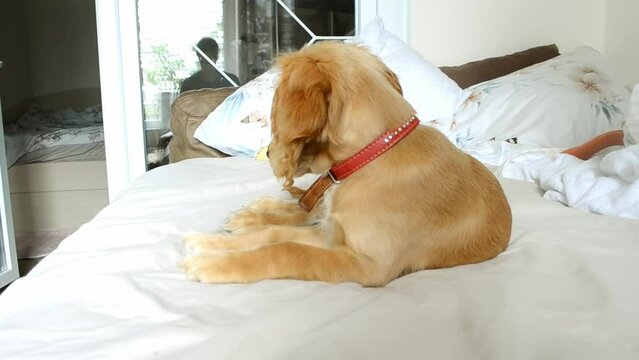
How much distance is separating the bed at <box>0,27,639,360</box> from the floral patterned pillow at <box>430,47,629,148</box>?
30.8 inches

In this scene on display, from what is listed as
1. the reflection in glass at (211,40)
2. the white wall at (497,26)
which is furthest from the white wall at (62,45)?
the white wall at (497,26)

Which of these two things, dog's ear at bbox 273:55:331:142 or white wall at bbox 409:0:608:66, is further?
white wall at bbox 409:0:608:66

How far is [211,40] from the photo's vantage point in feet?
7.61

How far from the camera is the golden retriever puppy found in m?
0.83

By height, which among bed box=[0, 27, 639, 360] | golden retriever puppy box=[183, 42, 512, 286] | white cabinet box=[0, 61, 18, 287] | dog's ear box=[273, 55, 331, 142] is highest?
dog's ear box=[273, 55, 331, 142]

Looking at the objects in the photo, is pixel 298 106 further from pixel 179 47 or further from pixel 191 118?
pixel 179 47

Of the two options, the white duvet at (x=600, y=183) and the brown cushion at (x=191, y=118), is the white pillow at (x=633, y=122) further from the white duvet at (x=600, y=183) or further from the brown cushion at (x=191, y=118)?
the brown cushion at (x=191, y=118)

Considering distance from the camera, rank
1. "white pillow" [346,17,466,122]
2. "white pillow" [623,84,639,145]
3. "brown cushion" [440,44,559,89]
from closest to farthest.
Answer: "white pillow" [623,84,639,145] < "white pillow" [346,17,466,122] < "brown cushion" [440,44,559,89]

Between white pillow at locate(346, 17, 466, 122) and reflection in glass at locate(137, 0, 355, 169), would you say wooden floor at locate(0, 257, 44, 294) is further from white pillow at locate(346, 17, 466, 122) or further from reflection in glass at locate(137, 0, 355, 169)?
white pillow at locate(346, 17, 466, 122)

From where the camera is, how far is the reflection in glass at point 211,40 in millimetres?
2281

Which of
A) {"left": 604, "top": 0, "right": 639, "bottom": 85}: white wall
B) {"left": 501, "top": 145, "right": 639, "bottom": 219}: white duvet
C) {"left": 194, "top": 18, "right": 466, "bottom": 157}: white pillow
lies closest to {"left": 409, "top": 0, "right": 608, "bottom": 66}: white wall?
{"left": 604, "top": 0, "right": 639, "bottom": 85}: white wall

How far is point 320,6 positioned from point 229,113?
28.8 inches

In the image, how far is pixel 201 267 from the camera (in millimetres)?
819

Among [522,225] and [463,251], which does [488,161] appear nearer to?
[522,225]
